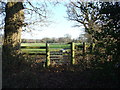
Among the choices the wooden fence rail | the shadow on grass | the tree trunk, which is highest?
the tree trunk

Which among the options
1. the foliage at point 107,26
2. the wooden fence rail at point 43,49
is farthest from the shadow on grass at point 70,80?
the wooden fence rail at point 43,49

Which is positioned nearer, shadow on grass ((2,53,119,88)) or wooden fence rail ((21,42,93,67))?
shadow on grass ((2,53,119,88))

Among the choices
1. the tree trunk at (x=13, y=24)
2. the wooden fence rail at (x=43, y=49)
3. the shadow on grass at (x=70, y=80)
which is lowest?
the shadow on grass at (x=70, y=80)

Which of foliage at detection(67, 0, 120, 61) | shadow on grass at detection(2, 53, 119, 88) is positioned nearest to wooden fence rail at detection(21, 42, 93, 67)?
shadow on grass at detection(2, 53, 119, 88)

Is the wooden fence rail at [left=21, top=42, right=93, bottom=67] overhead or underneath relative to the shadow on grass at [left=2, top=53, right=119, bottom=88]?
overhead

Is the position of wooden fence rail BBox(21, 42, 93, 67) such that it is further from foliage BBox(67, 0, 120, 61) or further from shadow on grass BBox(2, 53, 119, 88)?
foliage BBox(67, 0, 120, 61)


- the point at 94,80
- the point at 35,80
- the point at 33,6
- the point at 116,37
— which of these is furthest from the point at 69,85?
the point at 33,6

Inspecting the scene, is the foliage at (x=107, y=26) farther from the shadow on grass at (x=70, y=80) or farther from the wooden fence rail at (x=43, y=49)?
the wooden fence rail at (x=43, y=49)

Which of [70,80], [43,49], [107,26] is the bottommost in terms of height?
[70,80]

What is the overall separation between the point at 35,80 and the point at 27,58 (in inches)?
74.3

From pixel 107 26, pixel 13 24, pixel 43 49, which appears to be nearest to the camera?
pixel 107 26

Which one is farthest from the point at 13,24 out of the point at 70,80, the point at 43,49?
the point at 70,80

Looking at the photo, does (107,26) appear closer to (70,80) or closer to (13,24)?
(70,80)

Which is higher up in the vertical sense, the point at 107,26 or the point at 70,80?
the point at 107,26
